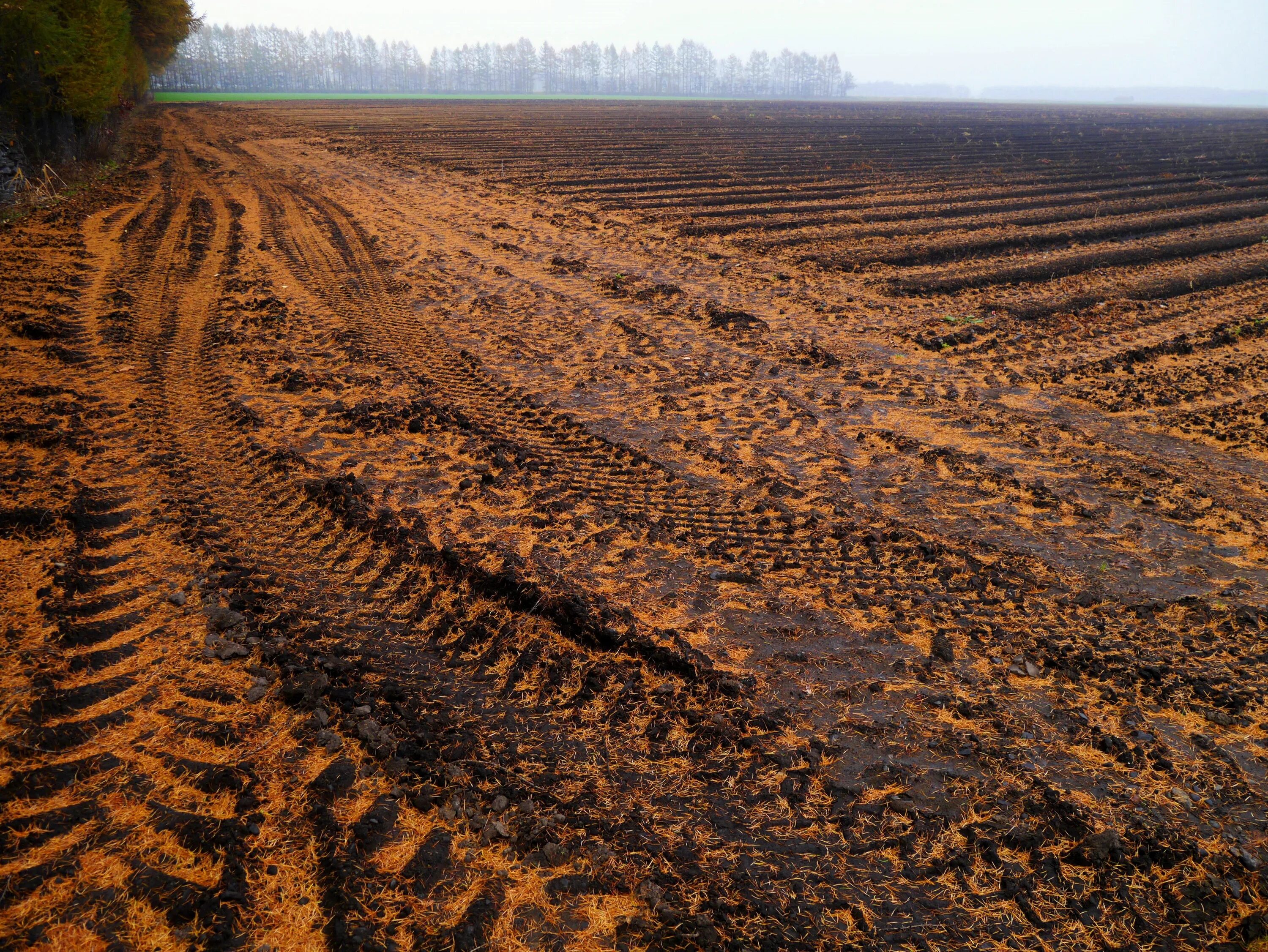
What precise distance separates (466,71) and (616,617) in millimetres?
181985

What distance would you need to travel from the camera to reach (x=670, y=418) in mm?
6637

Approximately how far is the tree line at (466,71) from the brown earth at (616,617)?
93983 mm

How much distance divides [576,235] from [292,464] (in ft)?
31.8

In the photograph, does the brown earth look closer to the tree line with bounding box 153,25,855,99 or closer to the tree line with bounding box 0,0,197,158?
the tree line with bounding box 0,0,197,158

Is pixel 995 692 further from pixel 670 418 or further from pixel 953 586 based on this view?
pixel 670 418

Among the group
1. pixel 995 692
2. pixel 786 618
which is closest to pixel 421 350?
pixel 786 618

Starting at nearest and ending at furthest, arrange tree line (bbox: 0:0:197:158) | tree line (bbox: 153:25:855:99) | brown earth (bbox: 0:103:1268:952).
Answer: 1. brown earth (bbox: 0:103:1268:952)
2. tree line (bbox: 0:0:197:158)
3. tree line (bbox: 153:25:855:99)

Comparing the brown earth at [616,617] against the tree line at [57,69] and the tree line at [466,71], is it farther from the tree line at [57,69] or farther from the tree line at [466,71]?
the tree line at [466,71]

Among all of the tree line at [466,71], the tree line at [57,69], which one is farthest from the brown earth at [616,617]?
the tree line at [466,71]

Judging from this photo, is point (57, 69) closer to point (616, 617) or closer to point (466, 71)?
point (616, 617)

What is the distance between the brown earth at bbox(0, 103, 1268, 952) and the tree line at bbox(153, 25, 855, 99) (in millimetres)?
93983

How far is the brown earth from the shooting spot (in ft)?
8.66

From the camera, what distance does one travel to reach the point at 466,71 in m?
155

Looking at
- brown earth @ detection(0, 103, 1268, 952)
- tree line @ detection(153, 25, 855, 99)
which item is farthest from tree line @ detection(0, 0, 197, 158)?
tree line @ detection(153, 25, 855, 99)
